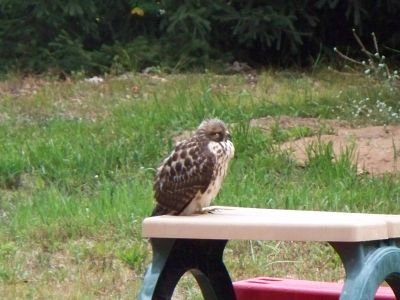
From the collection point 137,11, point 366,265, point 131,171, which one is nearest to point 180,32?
point 137,11

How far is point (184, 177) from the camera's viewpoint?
4848 millimetres

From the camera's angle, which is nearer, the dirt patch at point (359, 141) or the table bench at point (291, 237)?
the table bench at point (291, 237)

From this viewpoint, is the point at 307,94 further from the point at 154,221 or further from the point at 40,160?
the point at 154,221

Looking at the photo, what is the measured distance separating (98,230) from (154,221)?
2.89m

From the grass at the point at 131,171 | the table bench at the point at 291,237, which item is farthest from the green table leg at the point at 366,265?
the grass at the point at 131,171

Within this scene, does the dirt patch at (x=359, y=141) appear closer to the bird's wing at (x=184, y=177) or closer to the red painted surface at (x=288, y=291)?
the red painted surface at (x=288, y=291)

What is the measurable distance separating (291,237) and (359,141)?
545 cm

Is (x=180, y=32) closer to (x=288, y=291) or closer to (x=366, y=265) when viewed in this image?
(x=288, y=291)

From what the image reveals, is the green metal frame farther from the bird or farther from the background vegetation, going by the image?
the background vegetation

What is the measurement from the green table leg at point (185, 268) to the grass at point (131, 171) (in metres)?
1.21

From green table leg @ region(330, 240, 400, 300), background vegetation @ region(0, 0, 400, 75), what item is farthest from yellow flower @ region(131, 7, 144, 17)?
green table leg @ region(330, 240, 400, 300)

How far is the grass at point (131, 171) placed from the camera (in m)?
6.91

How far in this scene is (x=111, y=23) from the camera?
48.4ft

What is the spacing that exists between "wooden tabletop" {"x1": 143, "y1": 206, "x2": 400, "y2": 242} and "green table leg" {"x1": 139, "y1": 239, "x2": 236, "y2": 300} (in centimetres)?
14
